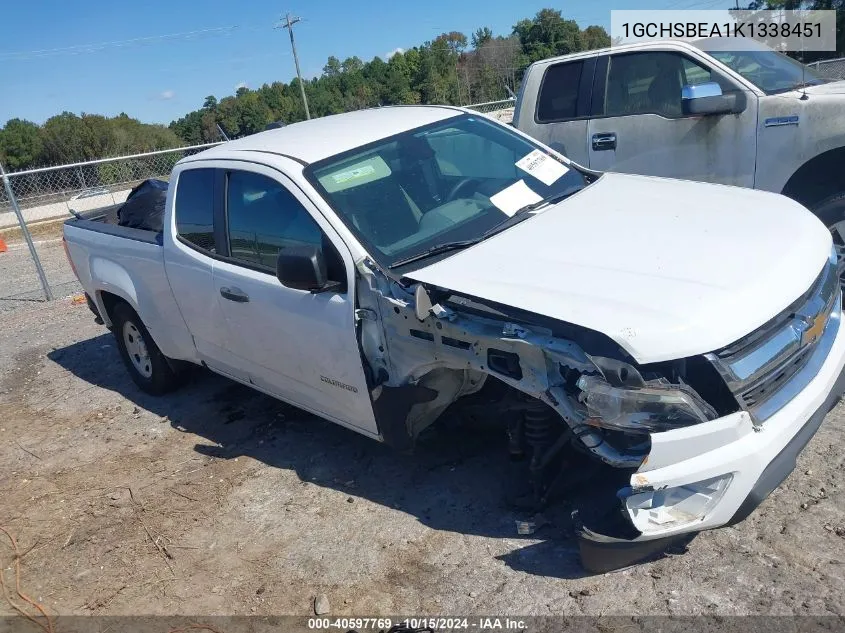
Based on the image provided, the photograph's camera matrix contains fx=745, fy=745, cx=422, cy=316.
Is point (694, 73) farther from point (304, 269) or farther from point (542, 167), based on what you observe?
point (304, 269)

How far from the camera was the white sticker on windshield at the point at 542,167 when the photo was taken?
4.40 metres

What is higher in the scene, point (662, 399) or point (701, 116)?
point (701, 116)

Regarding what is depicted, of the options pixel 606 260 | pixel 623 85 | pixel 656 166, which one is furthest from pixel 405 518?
pixel 623 85

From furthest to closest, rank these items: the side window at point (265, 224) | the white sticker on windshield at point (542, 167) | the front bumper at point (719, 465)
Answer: the white sticker on windshield at point (542, 167)
the side window at point (265, 224)
the front bumper at point (719, 465)

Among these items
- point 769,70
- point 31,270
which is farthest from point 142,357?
point 31,270

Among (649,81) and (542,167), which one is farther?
(649,81)

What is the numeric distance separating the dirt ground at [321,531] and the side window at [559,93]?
3.60 meters

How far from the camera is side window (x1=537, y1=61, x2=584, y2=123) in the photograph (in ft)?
21.9

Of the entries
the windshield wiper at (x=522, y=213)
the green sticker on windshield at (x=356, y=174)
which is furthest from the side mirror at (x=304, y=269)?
the windshield wiper at (x=522, y=213)

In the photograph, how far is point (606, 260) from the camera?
10.5ft

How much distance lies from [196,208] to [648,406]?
323cm

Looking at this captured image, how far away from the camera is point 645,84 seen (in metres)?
6.25

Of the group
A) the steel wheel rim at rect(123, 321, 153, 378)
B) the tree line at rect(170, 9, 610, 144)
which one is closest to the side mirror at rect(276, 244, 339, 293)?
the steel wheel rim at rect(123, 321, 153, 378)

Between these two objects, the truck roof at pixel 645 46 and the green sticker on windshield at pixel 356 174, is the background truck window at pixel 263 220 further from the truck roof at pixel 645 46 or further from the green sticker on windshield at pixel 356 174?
the truck roof at pixel 645 46
